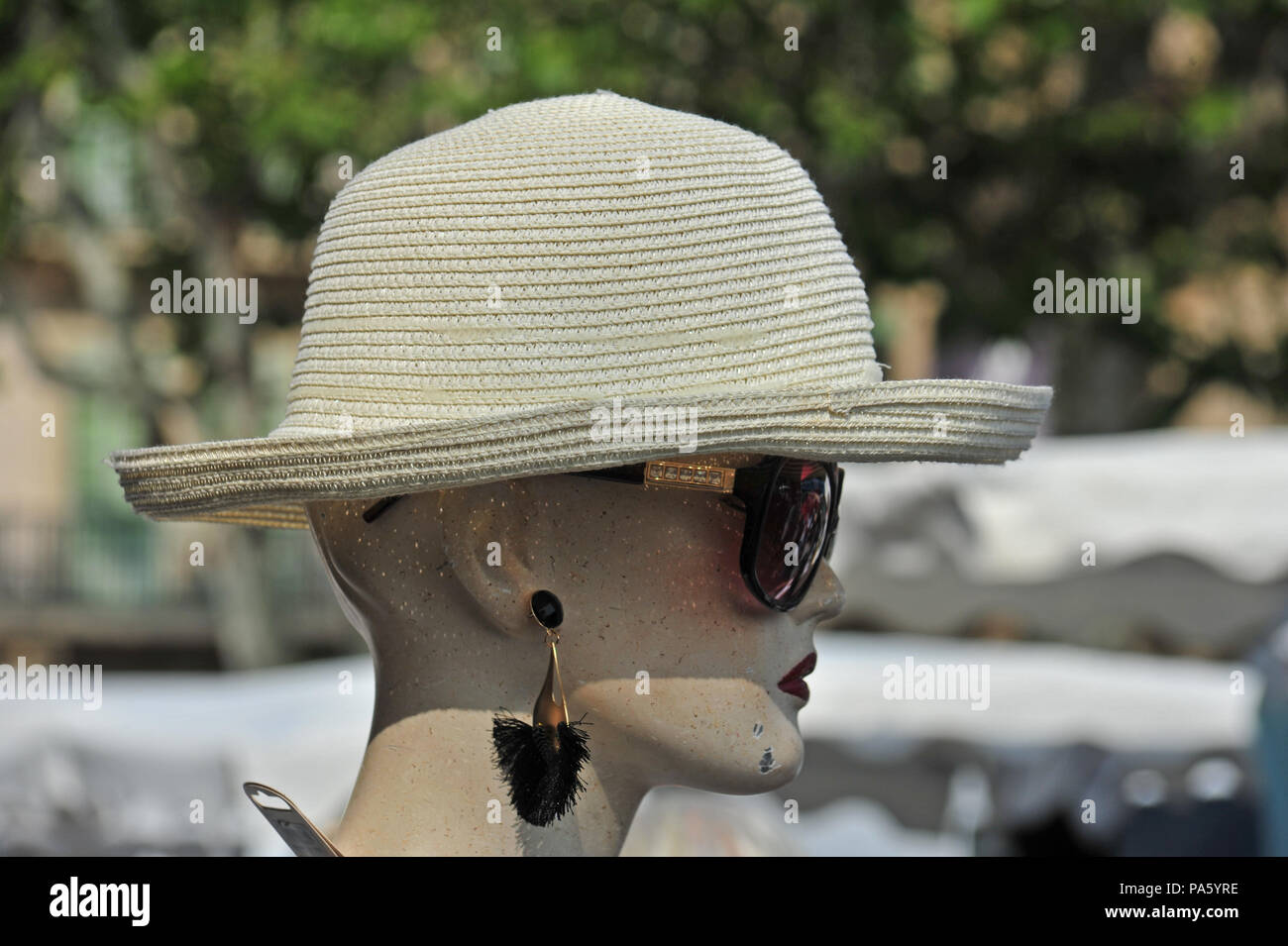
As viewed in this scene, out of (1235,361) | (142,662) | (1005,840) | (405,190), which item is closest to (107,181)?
(142,662)

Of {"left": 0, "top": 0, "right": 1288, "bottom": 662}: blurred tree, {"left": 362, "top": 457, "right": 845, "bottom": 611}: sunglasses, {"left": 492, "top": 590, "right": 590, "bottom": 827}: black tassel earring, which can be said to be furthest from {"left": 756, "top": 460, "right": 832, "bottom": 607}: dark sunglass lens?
{"left": 0, "top": 0, "right": 1288, "bottom": 662}: blurred tree

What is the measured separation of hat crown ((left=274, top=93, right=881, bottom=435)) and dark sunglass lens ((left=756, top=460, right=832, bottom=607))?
0.14m

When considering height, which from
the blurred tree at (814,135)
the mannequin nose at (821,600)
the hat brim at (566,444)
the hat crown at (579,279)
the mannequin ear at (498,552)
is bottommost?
the mannequin nose at (821,600)

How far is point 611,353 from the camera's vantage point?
Result: 1.83m

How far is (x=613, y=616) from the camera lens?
1926mm

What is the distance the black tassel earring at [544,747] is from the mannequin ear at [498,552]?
3 centimetres

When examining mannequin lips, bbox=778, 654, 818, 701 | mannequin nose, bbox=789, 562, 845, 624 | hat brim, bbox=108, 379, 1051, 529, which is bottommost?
mannequin lips, bbox=778, 654, 818, 701

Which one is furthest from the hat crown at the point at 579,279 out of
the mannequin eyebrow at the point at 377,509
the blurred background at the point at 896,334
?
the blurred background at the point at 896,334

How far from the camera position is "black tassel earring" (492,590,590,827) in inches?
75.3

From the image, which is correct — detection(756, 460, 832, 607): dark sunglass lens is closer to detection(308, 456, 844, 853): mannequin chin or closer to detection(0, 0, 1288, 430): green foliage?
detection(308, 456, 844, 853): mannequin chin

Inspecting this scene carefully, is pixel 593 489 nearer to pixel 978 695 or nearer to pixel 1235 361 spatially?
pixel 978 695

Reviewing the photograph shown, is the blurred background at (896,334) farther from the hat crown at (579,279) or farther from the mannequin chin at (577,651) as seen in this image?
the hat crown at (579,279)

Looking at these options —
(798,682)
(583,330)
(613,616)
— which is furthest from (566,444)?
(798,682)

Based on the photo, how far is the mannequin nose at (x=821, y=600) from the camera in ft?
6.69
